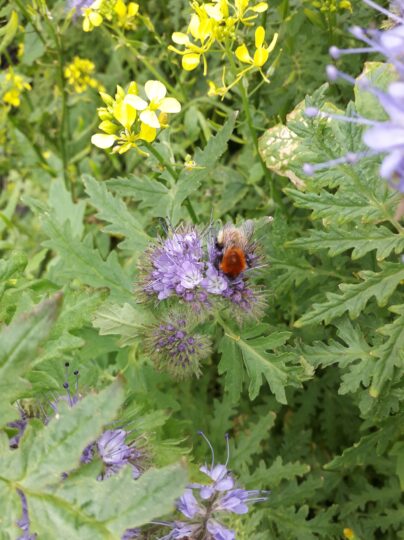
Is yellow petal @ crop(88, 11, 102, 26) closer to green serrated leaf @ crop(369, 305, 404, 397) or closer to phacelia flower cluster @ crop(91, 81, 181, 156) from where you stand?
phacelia flower cluster @ crop(91, 81, 181, 156)

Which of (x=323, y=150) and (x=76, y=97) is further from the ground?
(x=323, y=150)

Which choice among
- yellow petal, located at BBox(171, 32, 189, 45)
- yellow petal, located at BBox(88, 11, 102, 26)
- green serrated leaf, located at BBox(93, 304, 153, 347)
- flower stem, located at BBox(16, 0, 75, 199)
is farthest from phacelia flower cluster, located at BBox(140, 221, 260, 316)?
flower stem, located at BBox(16, 0, 75, 199)

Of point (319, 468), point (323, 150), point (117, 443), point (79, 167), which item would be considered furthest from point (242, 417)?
point (79, 167)

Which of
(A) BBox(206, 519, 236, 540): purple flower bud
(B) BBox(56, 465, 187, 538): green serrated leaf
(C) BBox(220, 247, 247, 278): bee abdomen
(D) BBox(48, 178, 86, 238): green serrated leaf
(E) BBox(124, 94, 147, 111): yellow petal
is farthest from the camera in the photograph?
(D) BBox(48, 178, 86, 238): green serrated leaf

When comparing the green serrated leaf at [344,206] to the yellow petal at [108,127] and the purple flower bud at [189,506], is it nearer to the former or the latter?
the yellow petal at [108,127]

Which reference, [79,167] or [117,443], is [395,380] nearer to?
[117,443]

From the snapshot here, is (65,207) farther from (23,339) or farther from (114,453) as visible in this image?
(23,339)

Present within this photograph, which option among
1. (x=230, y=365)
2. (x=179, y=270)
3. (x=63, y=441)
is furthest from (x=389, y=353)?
(x=63, y=441)
